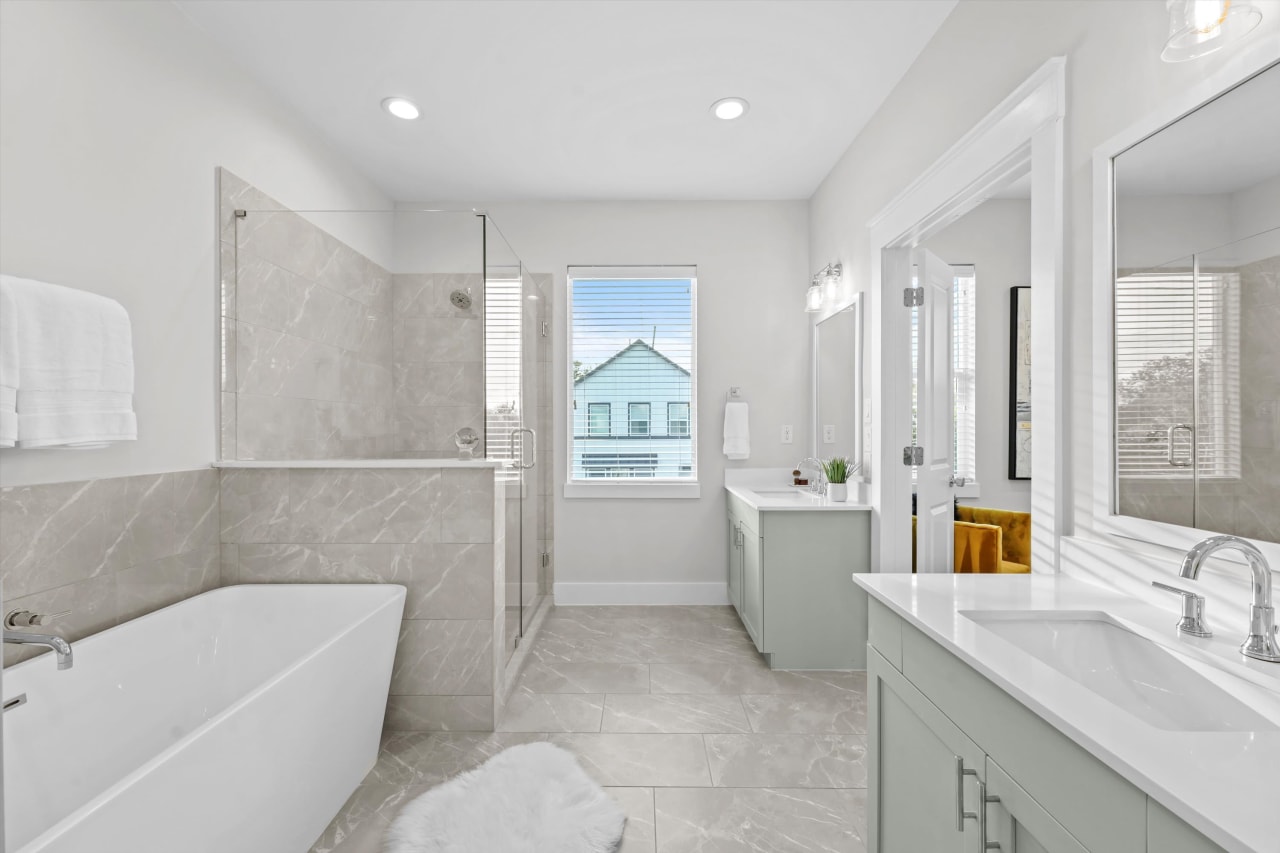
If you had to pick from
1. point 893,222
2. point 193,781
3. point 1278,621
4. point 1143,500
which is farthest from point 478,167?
point 1278,621

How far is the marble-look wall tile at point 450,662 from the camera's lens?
2.37 meters

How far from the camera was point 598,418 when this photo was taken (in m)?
3.94

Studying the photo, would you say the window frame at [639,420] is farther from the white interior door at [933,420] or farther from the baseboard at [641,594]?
the white interior door at [933,420]

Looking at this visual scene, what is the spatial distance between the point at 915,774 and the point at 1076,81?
5.48 ft

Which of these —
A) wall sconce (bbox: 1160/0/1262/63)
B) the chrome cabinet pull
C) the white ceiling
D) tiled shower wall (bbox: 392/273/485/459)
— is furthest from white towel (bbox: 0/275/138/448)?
wall sconce (bbox: 1160/0/1262/63)

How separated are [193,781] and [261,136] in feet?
7.94

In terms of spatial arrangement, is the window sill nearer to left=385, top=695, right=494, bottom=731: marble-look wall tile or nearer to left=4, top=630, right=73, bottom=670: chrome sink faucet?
left=385, top=695, right=494, bottom=731: marble-look wall tile

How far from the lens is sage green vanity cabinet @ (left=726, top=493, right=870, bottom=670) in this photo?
2.91 m

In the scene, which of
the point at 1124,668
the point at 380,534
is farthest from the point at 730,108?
the point at 1124,668

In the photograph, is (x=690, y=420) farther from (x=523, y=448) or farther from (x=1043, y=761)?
(x=1043, y=761)

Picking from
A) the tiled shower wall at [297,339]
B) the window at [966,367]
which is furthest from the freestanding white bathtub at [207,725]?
the window at [966,367]

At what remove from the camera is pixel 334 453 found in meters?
2.79

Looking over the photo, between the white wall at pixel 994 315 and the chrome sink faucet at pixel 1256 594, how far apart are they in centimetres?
270

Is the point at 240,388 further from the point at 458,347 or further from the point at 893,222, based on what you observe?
the point at 893,222
